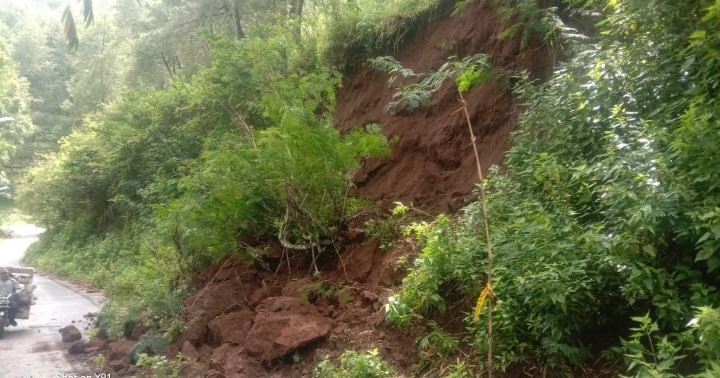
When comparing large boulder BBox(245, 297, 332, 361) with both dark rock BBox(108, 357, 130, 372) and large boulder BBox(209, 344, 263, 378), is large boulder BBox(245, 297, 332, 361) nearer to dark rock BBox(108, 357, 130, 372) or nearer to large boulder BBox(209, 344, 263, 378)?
large boulder BBox(209, 344, 263, 378)

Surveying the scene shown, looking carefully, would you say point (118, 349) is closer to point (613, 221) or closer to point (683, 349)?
point (613, 221)

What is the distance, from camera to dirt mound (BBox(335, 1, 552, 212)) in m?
8.84

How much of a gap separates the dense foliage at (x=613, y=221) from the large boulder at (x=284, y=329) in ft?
3.89

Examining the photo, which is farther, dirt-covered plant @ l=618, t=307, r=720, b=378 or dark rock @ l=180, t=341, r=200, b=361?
dark rock @ l=180, t=341, r=200, b=361

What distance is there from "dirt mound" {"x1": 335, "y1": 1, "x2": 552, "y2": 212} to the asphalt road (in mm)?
5563

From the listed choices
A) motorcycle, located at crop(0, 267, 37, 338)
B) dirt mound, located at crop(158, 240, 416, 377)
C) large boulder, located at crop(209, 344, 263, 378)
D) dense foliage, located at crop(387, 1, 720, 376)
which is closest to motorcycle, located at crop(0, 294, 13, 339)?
motorcycle, located at crop(0, 267, 37, 338)

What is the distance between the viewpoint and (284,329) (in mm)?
6852

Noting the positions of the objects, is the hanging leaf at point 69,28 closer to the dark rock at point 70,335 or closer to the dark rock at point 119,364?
the dark rock at point 70,335

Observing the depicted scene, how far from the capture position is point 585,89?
241 inches

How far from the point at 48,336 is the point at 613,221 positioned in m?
11.0

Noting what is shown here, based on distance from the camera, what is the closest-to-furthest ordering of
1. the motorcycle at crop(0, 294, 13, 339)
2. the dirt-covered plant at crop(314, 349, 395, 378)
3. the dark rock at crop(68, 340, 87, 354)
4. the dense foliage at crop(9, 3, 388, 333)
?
the dirt-covered plant at crop(314, 349, 395, 378) < the dense foliage at crop(9, 3, 388, 333) < the dark rock at crop(68, 340, 87, 354) < the motorcycle at crop(0, 294, 13, 339)

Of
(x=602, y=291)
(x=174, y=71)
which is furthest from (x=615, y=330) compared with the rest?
(x=174, y=71)

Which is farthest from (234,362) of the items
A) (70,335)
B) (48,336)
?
(48,336)

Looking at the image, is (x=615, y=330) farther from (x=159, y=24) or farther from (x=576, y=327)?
(x=159, y=24)
